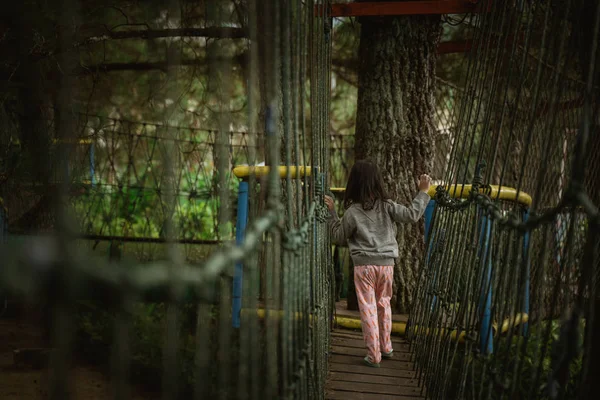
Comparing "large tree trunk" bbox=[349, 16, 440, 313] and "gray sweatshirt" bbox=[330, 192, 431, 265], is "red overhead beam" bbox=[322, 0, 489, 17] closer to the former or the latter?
"large tree trunk" bbox=[349, 16, 440, 313]

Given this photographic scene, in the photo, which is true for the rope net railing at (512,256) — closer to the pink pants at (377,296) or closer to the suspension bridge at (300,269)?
the suspension bridge at (300,269)

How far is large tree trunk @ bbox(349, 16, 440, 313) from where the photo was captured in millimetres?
2820

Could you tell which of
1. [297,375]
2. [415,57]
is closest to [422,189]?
[415,57]

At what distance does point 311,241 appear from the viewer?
151cm

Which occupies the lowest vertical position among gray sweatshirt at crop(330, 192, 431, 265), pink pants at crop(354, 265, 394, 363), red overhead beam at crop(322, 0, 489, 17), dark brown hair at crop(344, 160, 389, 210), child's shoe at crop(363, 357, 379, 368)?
child's shoe at crop(363, 357, 379, 368)

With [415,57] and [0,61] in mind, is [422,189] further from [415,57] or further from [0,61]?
[0,61]

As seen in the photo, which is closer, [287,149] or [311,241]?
[287,149]

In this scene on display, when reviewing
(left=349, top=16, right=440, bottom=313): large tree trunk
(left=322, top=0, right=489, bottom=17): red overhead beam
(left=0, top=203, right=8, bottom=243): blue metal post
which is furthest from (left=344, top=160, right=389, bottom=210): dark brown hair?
(left=0, top=203, right=8, bottom=243): blue metal post

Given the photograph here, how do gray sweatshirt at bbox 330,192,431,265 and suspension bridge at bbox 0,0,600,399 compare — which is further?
gray sweatshirt at bbox 330,192,431,265

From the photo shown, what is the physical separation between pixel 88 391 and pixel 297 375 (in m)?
2.32

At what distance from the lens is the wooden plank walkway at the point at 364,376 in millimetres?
1808

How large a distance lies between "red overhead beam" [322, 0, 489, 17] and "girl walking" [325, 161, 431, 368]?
0.90 metres

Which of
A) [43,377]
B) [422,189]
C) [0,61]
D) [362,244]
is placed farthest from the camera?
[43,377]

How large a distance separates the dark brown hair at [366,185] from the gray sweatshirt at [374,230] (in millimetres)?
29
